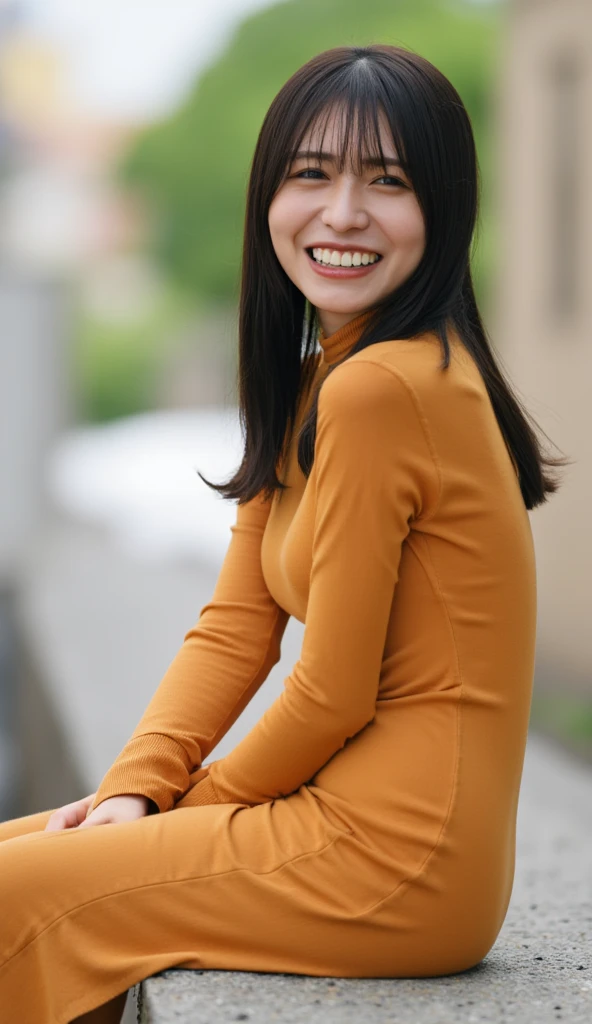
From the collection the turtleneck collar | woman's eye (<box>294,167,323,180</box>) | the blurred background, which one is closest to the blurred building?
the blurred background

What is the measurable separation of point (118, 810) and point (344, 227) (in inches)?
34.9

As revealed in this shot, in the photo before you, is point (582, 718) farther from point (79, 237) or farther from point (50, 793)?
point (79, 237)

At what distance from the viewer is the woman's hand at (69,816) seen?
7.19ft

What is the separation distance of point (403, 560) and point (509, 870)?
0.46m

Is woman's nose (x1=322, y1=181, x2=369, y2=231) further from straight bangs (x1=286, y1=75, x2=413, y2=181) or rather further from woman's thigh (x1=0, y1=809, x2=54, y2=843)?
woman's thigh (x1=0, y1=809, x2=54, y2=843)

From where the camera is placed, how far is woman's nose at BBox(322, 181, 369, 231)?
81.2 inches

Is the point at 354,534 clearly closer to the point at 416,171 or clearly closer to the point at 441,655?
the point at 441,655

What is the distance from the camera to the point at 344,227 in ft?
6.81

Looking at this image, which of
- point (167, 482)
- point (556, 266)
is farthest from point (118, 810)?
point (167, 482)

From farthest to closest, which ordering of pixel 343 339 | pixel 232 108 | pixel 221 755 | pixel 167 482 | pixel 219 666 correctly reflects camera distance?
pixel 232 108 < pixel 167 482 < pixel 221 755 < pixel 219 666 < pixel 343 339

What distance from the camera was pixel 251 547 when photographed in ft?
7.89

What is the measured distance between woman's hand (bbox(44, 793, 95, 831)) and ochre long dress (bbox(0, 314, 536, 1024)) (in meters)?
0.22

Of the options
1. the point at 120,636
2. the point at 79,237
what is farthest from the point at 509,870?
the point at 79,237

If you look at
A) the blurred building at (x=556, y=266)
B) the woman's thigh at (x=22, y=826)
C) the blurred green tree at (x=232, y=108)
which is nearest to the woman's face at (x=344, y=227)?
the woman's thigh at (x=22, y=826)
